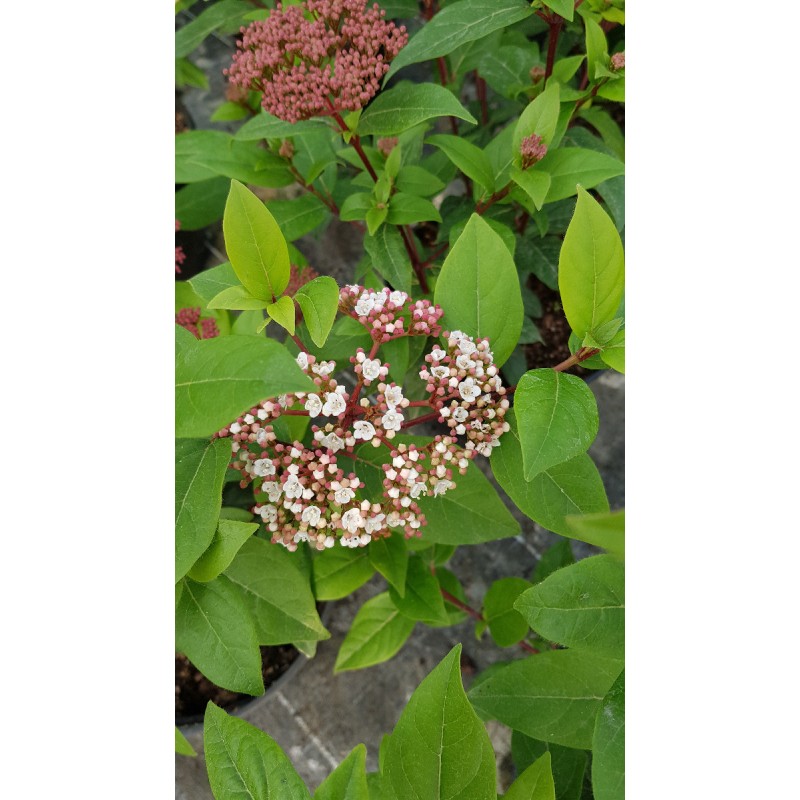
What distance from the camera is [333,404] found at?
74cm

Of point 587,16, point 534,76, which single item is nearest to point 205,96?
point 534,76

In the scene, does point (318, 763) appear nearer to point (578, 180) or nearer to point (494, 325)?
point (494, 325)

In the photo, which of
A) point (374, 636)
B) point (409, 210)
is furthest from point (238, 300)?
point (374, 636)

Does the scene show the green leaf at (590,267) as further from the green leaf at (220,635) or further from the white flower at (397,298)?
the green leaf at (220,635)

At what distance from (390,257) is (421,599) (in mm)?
548

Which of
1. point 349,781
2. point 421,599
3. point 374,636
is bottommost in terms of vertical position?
point 374,636

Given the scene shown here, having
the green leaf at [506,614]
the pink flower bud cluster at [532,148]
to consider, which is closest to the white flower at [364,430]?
the pink flower bud cluster at [532,148]

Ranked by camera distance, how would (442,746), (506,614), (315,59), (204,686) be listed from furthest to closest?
1. (204,686)
2. (506,614)
3. (315,59)
4. (442,746)

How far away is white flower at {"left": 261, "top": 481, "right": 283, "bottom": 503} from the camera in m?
0.76

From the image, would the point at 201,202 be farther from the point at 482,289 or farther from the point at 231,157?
the point at 482,289

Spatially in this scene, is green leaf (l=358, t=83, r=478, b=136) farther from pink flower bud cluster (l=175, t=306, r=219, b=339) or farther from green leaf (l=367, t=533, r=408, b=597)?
green leaf (l=367, t=533, r=408, b=597)

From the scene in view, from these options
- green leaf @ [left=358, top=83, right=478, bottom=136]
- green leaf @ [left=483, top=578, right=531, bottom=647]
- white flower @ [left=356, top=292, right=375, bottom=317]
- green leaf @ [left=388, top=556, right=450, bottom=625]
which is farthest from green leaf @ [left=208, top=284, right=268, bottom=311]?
green leaf @ [left=483, top=578, right=531, bottom=647]

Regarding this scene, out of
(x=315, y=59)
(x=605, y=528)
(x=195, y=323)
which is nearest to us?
(x=605, y=528)

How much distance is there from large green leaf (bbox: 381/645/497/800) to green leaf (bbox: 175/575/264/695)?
0.21 metres
